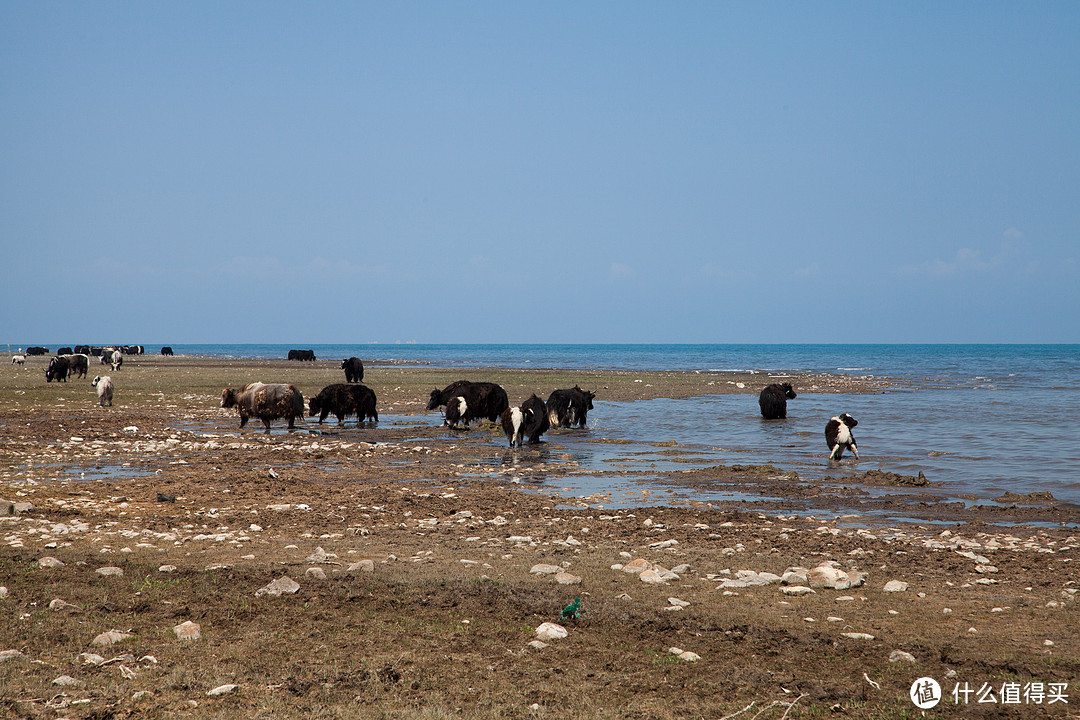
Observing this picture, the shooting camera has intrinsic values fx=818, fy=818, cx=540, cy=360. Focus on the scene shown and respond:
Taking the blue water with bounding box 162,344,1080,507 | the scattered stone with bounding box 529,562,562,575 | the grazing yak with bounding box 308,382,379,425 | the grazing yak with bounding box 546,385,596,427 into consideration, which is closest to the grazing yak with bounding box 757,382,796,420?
the blue water with bounding box 162,344,1080,507

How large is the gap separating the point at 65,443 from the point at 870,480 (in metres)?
16.8

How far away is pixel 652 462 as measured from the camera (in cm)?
1731

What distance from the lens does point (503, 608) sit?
679cm

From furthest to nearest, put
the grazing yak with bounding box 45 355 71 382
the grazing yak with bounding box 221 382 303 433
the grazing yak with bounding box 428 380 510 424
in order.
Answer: the grazing yak with bounding box 45 355 71 382, the grazing yak with bounding box 428 380 510 424, the grazing yak with bounding box 221 382 303 433

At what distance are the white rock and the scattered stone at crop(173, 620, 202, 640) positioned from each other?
2.51 meters

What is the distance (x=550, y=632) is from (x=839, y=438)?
1351 centimetres

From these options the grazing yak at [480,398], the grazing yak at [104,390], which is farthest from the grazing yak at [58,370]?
the grazing yak at [480,398]

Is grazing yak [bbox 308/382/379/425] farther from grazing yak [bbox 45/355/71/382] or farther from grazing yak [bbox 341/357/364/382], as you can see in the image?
grazing yak [bbox 45/355/71/382]

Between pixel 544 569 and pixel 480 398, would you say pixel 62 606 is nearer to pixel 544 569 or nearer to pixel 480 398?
pixel 544 569

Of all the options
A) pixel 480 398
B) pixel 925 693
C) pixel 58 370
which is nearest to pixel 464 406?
pixel 480 398

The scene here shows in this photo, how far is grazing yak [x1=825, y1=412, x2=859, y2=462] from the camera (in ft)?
58.1

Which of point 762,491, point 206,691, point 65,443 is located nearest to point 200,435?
point 65,443

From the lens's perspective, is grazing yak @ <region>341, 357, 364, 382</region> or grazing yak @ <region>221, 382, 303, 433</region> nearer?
grazing yak @ <region>221, 382, 303, 433</region>

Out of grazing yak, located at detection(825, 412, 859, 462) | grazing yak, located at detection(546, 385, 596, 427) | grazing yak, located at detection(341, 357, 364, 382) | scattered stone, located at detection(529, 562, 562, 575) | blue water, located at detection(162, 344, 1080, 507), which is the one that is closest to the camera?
scattered stone, located at detection(529, 562, 562, 575)
